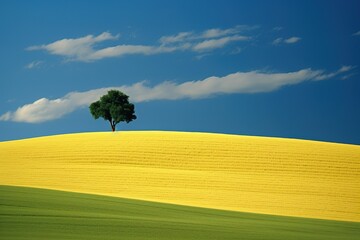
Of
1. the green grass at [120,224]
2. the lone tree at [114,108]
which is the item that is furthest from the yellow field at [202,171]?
the lone tree at [114,108]

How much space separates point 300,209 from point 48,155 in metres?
16.3

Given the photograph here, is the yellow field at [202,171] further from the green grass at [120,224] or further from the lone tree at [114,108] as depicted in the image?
the lone tree at [114,108]

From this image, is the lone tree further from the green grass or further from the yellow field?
the green grass

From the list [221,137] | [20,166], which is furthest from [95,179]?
[221,137]

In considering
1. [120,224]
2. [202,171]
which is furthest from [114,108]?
[120,224]

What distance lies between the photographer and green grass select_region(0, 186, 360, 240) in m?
9.54

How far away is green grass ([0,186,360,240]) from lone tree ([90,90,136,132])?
1450 inches

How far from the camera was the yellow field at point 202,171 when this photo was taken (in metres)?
22.1

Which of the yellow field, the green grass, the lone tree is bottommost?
the green grass

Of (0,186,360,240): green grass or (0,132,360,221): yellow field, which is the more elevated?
(0,132,360,221): yellow field

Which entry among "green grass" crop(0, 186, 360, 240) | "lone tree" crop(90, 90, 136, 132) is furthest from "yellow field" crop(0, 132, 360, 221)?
"lone tree" crop(90, 90, 136, 132)

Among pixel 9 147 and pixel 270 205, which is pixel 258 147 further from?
pixel 9 147

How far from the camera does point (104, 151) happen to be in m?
32.5

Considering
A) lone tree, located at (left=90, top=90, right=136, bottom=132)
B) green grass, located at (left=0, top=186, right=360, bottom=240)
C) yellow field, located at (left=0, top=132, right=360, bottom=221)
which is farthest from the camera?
lone tree, located at (left=90, top=90, right=136, bottom=132)
